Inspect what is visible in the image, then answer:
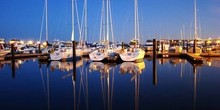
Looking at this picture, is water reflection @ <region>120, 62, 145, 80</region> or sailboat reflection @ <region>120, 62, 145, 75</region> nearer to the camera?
water reflection @ <region>120, 62, 145, 80</region>

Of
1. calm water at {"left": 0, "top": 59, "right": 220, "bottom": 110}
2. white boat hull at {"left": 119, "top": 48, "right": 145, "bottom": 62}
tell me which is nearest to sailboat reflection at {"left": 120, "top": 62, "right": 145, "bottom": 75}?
calm water at {"left": 0, "top": 59, "right": 220, "bottom": 110}

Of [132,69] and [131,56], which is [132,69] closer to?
[132,69]

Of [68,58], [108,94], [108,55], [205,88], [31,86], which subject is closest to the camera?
[108,94]

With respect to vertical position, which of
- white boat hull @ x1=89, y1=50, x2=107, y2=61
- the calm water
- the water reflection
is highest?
white boat hull @ x1=89, y1=50, x2=107, y2=61

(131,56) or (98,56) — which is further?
(98,56)

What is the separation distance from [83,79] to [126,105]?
9.83 metres

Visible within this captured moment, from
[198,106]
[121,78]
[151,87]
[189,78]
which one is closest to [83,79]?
[121,78]

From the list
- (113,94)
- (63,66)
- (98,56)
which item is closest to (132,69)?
(63,66)

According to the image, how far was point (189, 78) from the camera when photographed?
24.1 m

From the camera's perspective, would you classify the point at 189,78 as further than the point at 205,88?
Yes

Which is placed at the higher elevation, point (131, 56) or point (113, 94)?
point (131, 56)

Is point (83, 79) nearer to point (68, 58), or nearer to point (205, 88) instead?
point (205, 88)

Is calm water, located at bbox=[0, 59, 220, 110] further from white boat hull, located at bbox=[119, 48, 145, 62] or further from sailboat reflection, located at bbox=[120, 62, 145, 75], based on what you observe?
white boat hull, located at bbox=[119, 48, 145, 62]

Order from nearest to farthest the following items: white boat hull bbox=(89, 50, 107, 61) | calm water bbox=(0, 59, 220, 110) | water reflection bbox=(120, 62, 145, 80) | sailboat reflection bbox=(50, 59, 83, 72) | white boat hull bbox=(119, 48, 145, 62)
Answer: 1. calm water bbox=(0, 59, 220, 110)
2. water reflection bbox=(120, 62, 145, 80)
3. sailboat reflection bbox=(50, 59, 83, 72)
4. white boat hull bbox=(119, 48, 145, 62)
5. white boat hull bbox=(89, 50, 107, 61)
